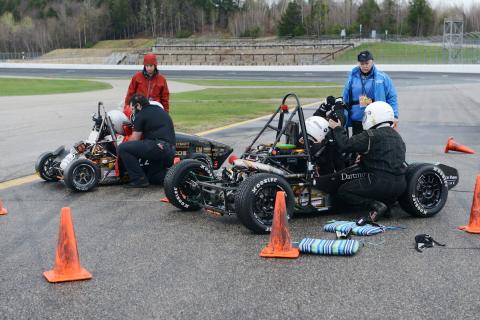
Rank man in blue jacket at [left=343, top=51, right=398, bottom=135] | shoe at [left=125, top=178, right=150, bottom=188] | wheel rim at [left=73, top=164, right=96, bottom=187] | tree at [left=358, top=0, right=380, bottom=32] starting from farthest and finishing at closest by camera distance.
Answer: tree at [left=358, top=0, right=380, bottom=32] < shoe at [left=125, top=178, right=150, bottom=188] < wheel rim at [left=73, top=164, right=96, bottom=187] < man in blue jacket at [left=343, top=51, right=398, bottom=135]

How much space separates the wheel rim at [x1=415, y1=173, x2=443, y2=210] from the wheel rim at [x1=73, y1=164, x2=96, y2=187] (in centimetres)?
454

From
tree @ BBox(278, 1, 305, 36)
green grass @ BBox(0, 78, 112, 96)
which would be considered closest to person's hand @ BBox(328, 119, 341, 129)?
green grass @ BBox(0, 78, 112, 96)

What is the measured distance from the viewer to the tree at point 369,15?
4862 inches

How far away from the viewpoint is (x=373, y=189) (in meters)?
7.49

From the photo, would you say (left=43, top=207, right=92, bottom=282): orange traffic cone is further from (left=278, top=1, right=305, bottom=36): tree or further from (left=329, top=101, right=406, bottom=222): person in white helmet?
(left=278, top=1, right=305, bottom=36): tree

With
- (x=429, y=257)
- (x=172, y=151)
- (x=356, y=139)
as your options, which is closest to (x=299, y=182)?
(x=356, y=139)

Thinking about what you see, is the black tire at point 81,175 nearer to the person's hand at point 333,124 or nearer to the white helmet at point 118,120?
the white helmet at point 118,120

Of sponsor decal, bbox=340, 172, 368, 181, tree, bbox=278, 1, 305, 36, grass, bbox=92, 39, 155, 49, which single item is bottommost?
sponsor decal, bbox=340, 172, 368, 181

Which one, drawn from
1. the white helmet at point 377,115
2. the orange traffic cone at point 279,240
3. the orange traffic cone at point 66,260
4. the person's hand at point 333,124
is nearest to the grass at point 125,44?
the white helmet at point 377,115

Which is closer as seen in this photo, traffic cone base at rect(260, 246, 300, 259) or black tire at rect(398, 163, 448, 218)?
traffic cone base at rect(260, 246, 300, 259)

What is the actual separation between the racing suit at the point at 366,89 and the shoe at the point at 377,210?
6.48 feet

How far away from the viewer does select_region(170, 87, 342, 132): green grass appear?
19.3 meters

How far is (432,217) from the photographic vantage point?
7.73 meters

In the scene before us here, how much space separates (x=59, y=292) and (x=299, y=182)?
3.18 metres
